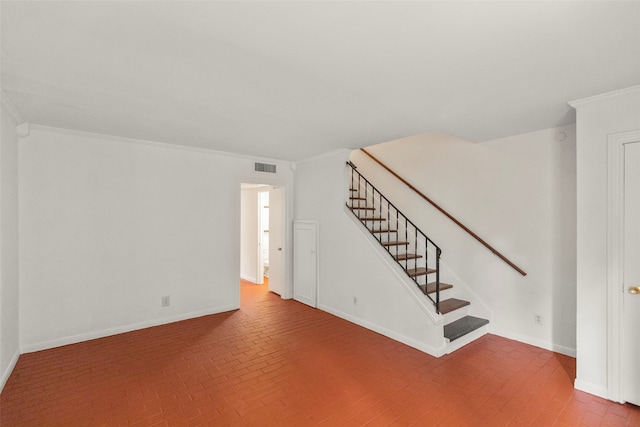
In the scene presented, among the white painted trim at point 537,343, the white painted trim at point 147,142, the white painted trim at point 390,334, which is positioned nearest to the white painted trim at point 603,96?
the white painted trim at point 537,343

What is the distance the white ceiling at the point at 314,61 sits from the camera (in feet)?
5.11

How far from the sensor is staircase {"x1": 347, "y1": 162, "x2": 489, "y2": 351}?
3.68 metres

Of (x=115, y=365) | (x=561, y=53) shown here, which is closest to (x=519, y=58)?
(x=561, y=53)

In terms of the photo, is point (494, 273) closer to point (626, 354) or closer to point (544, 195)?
point (544, 195)

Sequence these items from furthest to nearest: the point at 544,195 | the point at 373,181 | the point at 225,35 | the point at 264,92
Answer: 1. the point at 373,181
2. the point at 544,195
3. the point at 264,92
4. the point at 225,35

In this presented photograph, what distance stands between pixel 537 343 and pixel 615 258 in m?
1.57

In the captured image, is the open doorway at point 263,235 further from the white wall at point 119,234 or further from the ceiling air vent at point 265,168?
the white wall at point 119,234

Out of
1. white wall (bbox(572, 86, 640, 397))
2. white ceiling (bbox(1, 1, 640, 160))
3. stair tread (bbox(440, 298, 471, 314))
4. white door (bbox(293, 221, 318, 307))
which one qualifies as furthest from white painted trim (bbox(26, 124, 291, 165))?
white wall (bbox(572, 86, 640, 397))

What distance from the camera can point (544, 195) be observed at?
355cm

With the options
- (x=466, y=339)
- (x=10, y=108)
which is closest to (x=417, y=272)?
(x=466, y=339)

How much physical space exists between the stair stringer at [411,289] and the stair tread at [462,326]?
0.18m

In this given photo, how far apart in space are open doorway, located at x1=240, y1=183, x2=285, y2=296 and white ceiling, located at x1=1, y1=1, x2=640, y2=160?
8.87ft

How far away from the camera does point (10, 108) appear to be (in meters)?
2.89

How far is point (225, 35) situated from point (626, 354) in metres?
3.93
